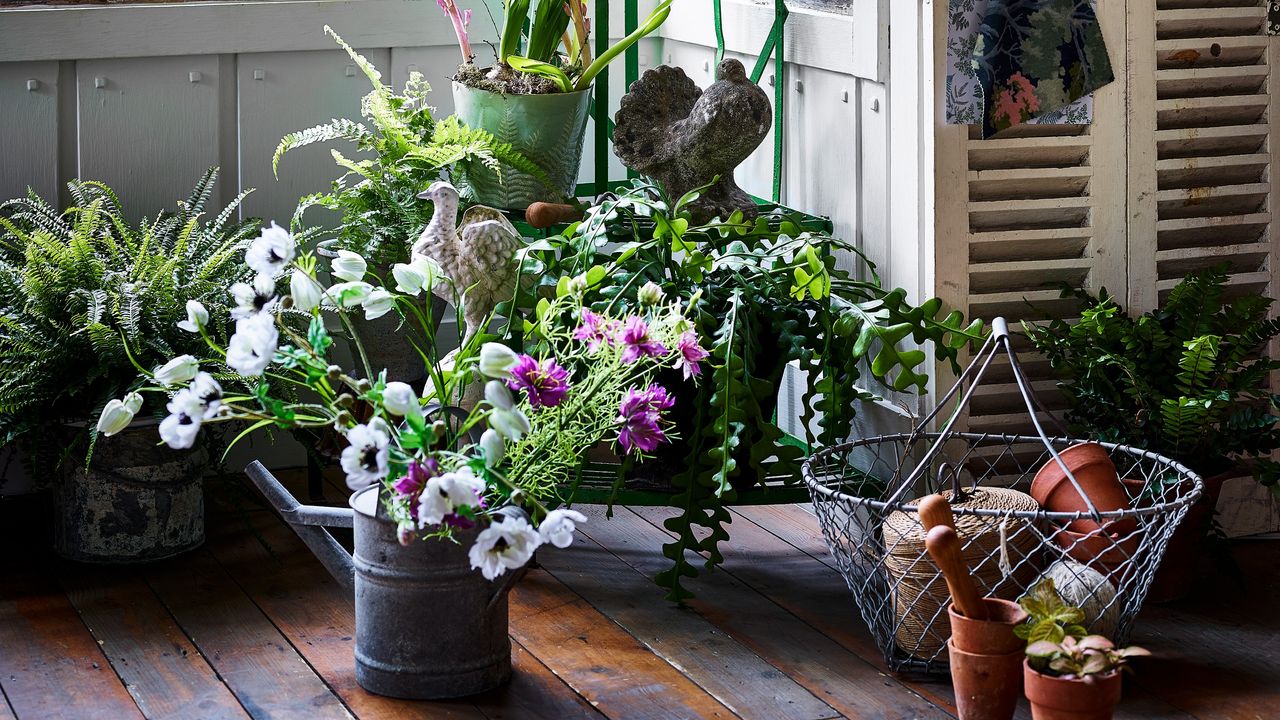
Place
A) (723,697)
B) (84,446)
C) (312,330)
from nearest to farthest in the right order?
(312,330), (723,697), (84,446)

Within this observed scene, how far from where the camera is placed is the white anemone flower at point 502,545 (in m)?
1.72

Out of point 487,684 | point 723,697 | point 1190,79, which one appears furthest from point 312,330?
point 1190,79

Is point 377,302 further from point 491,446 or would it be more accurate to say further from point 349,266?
point 491,446

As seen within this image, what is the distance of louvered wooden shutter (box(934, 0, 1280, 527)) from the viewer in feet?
8.04

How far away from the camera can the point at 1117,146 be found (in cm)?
249

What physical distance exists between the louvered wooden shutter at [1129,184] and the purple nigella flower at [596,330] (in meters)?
0.72

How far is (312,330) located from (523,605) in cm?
83

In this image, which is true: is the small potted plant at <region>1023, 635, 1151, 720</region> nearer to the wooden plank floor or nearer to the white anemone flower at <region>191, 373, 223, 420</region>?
the wooden plank floor

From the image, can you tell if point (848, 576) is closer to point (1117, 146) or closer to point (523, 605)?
point (523, 605)

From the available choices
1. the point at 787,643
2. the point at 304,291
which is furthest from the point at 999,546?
the point at 304,291

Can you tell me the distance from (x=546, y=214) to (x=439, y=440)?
0.63 metres

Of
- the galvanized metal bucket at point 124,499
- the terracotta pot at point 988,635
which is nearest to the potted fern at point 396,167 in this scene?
the galvanized metal bucket at point 124,499

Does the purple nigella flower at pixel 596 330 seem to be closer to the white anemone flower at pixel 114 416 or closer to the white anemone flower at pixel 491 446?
the white anemone flower at pixel 491 446

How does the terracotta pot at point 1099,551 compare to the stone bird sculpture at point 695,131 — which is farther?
the stone bird sculpture at point 695,131
